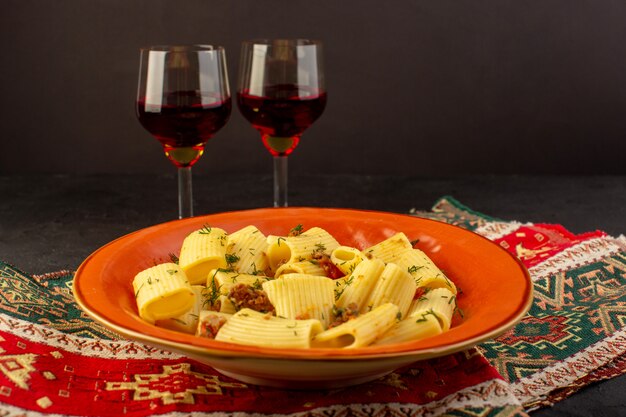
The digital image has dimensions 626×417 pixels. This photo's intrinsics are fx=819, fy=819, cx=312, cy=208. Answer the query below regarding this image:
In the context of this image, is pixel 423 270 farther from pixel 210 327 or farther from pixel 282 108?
pixel 282 108

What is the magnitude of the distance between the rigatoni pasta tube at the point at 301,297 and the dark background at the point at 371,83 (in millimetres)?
2048

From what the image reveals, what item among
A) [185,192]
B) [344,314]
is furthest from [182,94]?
[344,314]

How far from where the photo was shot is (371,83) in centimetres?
325

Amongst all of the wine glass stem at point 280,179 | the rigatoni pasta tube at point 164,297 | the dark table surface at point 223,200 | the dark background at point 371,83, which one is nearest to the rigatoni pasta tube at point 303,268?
the rigatoni pasta tube at point 164,297

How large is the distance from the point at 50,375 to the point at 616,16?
269 cm

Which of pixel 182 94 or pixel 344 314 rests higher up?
pixel 182 94

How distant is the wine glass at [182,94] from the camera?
5.65ft

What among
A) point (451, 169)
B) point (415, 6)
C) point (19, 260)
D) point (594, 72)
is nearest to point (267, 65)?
point (19, 260)

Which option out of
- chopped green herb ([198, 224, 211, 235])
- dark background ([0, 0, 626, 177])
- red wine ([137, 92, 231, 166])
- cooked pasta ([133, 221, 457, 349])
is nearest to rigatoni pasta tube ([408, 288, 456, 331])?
cooked pasta ([133, 221, 457, 349])

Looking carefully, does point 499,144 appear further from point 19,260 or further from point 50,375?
point 50,375

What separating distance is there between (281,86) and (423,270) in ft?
2.22

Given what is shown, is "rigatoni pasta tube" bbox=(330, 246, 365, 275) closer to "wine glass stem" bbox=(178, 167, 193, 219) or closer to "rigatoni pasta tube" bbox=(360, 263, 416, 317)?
"rigatoni pasta tube" bbox=(360, 263, 416, 317)

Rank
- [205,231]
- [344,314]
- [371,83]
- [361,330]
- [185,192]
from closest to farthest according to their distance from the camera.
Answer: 1. [361,330]
2. [344,314]
3. [205,231]
4. [185,192]
5. [371,83]

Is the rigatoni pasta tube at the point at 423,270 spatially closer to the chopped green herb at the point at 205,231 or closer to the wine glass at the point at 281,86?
the chopped green herb at the point at 205,231
